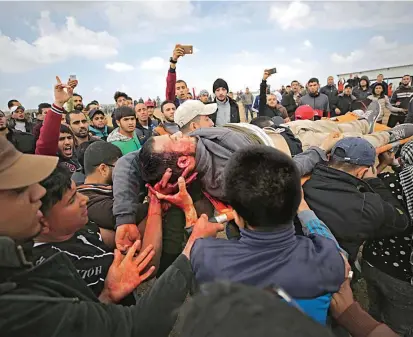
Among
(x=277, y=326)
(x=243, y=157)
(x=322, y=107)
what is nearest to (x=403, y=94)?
(x=322, y=107)

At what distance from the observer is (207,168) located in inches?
76.5

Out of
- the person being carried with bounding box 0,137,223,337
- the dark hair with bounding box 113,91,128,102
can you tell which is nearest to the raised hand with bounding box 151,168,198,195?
the person being carried with bounding box 0,137,223,337

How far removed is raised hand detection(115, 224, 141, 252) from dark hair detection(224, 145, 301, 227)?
2.68ft

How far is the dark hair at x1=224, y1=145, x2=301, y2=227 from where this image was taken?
1.13m

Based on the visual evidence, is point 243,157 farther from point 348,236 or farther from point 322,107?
point 322,107

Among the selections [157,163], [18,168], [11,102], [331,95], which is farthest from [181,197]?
[331,95]

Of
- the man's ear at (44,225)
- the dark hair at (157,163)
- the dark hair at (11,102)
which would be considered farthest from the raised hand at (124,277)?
the dark hair at (11,102)

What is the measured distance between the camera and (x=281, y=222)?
3.82 ft

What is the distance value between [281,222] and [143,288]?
2.51 m

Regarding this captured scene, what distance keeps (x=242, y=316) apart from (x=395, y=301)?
1892mm

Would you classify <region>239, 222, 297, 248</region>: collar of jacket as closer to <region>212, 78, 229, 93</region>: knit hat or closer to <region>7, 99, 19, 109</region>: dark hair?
<region>212, 78, 229, 93</region>: knit hat

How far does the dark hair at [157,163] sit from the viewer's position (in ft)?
6.18

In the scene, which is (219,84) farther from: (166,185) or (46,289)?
(46,289)

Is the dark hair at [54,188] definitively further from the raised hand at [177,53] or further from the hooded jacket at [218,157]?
the raised hand at [177,53]
